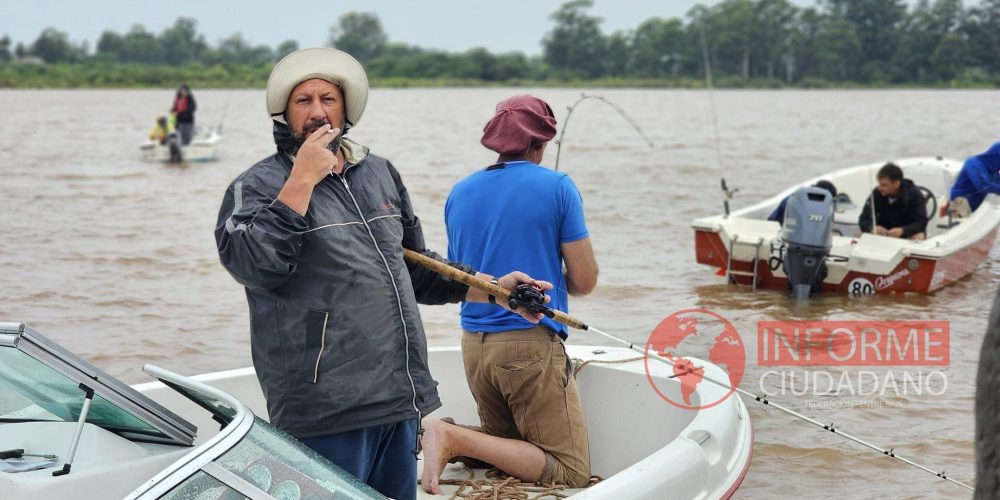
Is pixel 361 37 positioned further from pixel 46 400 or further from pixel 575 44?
pixel 46 400

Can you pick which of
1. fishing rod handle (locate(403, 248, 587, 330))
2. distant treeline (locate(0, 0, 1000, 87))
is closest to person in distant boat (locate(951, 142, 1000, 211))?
fishing rod handle (locate(403, 248, 587, 330))

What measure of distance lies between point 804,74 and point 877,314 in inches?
3599

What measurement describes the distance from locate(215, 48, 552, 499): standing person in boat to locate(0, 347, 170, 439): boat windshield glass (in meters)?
0.44

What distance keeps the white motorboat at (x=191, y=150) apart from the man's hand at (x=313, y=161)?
22.6 metres

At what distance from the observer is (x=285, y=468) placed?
2.80m

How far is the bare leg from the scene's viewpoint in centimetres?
423

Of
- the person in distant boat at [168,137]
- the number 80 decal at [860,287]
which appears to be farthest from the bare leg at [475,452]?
the person in distant boat at [168,137]

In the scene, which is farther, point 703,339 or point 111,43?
point 111,43

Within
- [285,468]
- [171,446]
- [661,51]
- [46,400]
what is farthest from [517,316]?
[661,51]

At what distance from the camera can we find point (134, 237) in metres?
15.4

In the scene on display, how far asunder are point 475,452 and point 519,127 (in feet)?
4.00

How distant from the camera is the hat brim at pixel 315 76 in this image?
3.10 meters

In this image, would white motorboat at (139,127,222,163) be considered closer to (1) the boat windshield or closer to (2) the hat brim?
(2) the hat brim

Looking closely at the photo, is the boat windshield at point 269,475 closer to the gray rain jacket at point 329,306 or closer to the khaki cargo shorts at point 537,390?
the gray rain jacket at point 329,306
